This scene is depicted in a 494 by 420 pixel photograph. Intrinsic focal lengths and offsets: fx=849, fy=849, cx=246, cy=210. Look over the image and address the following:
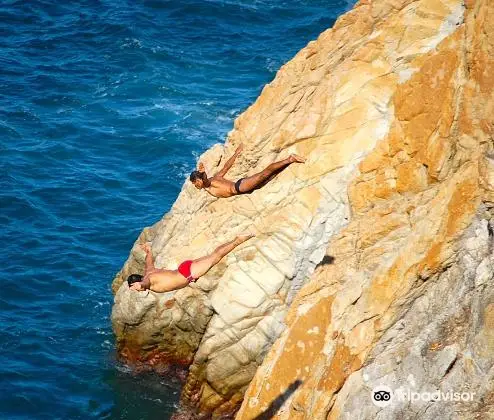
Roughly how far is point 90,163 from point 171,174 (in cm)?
387

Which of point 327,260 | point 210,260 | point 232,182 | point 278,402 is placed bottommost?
point 278,402

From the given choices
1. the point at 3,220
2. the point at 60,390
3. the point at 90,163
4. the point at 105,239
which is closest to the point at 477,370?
the point at 60,390

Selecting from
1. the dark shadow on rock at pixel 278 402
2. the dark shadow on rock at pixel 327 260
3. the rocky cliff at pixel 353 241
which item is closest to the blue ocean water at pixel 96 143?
the rocky cliff at pixel 353 241

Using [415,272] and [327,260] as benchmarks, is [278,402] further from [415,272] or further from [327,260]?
[415,272]

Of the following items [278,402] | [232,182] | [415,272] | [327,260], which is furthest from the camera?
[327,260]

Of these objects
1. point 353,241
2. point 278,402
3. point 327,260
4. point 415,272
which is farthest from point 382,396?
point 327,260

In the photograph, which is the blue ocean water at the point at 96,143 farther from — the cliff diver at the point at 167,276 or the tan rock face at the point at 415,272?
the tan rock face at the point at 415,272

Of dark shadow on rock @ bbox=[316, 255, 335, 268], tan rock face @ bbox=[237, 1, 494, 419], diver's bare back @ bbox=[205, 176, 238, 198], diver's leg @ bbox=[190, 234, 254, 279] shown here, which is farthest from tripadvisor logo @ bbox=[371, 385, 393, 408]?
diver's bare back @ bbox=[205, 176, 238, 198]

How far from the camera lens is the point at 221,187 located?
68.9 feet

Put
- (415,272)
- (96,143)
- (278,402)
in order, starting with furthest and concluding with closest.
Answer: (96,143)
(278,402)
(415,272)

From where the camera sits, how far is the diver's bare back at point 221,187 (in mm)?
20828

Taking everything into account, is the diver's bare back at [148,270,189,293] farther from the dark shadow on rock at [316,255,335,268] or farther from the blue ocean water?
the blue ocean water

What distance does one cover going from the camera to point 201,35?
50.7 m

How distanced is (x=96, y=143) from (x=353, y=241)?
22882 millimetres
